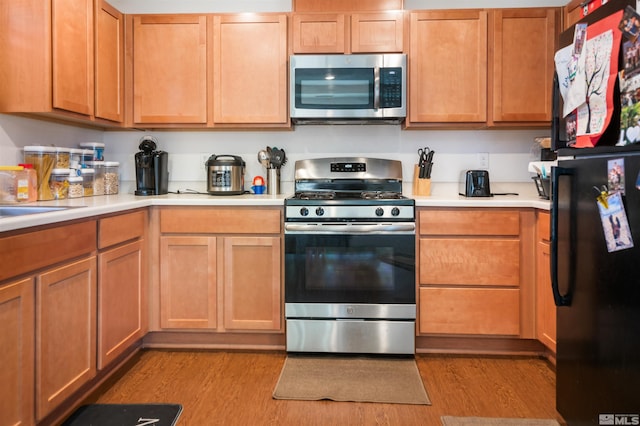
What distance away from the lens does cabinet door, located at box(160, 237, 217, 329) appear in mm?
2553

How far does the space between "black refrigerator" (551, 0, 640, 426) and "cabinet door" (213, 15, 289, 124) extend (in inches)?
65.8

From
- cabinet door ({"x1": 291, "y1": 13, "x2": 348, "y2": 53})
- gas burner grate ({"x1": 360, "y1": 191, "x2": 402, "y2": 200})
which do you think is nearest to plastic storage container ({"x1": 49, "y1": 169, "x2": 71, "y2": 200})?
cabinet door ({"x1": 291, "y1": 13, "x2": 348, "y2": 53})

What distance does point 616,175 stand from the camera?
1.22 meters

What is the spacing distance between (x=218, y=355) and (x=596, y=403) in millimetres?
1855

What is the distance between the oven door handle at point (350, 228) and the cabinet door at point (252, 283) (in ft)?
0.51

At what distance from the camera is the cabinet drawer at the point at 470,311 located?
2484 mm

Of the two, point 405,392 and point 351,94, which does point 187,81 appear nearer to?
point 351,94

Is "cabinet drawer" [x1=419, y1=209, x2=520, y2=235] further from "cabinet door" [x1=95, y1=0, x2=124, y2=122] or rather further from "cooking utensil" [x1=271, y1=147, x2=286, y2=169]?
"cabinet door" [x1=95, y1=0, x2=124, y2=122]

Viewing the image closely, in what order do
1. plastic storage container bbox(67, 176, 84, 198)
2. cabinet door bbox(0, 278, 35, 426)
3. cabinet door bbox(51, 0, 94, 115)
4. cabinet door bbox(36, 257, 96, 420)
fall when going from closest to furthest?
1. cabinet door bbox(0, 278, 35, 426)
2. cabinet door bbox(36, 257, 96, 420)
3. cabinet door bbox(51, 0, 94, 115)
4. plastic storage container bbox(67, 176, 84, 198)

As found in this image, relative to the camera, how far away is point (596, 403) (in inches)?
53.5

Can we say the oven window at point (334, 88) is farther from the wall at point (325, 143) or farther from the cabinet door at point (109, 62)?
the cabinet door at point (109, 62)

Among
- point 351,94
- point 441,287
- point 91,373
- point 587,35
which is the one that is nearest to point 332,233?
point 441,287

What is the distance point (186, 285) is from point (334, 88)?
1465 millimetres

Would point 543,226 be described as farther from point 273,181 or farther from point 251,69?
point 251,69
